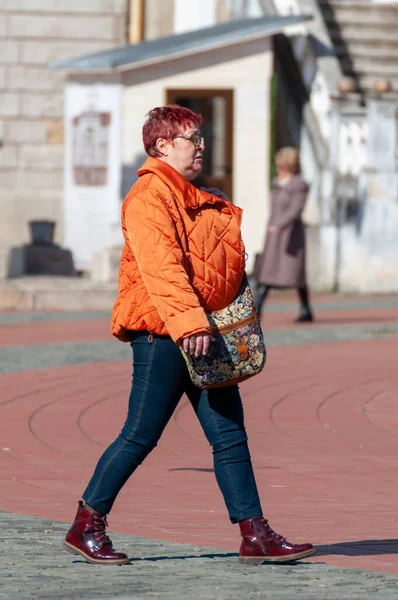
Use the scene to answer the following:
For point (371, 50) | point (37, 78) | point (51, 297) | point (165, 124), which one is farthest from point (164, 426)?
point (371, 50)

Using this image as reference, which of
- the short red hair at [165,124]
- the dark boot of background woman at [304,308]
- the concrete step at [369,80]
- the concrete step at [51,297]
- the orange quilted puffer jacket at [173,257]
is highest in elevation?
the concrete step at [369,80]

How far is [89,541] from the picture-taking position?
5656 millimetres

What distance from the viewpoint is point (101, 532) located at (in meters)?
5.69

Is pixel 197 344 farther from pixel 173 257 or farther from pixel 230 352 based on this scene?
pixel 173 257

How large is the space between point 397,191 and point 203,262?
15365 millimetres

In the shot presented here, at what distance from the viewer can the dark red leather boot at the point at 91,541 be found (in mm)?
5609

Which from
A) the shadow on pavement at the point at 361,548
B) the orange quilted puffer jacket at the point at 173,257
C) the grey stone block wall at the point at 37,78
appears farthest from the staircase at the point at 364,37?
the orange quilted puffer jacket at the point at 173,257

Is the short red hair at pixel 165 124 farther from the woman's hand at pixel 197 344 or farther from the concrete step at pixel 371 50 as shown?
the concrete step at pixel 371 50

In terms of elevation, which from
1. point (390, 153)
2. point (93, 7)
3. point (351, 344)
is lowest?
point (351, 344)

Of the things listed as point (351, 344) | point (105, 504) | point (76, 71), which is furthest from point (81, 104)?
point (105, 504)

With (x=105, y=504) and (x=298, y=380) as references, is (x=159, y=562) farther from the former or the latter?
(x=298, y=380)

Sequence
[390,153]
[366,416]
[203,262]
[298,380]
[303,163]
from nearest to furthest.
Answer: [203,262]
[366,416]
[298,380]
[390,153]
[303,163]

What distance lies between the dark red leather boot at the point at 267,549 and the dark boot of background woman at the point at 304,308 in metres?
10.2

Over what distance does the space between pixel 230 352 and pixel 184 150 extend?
73 cm
